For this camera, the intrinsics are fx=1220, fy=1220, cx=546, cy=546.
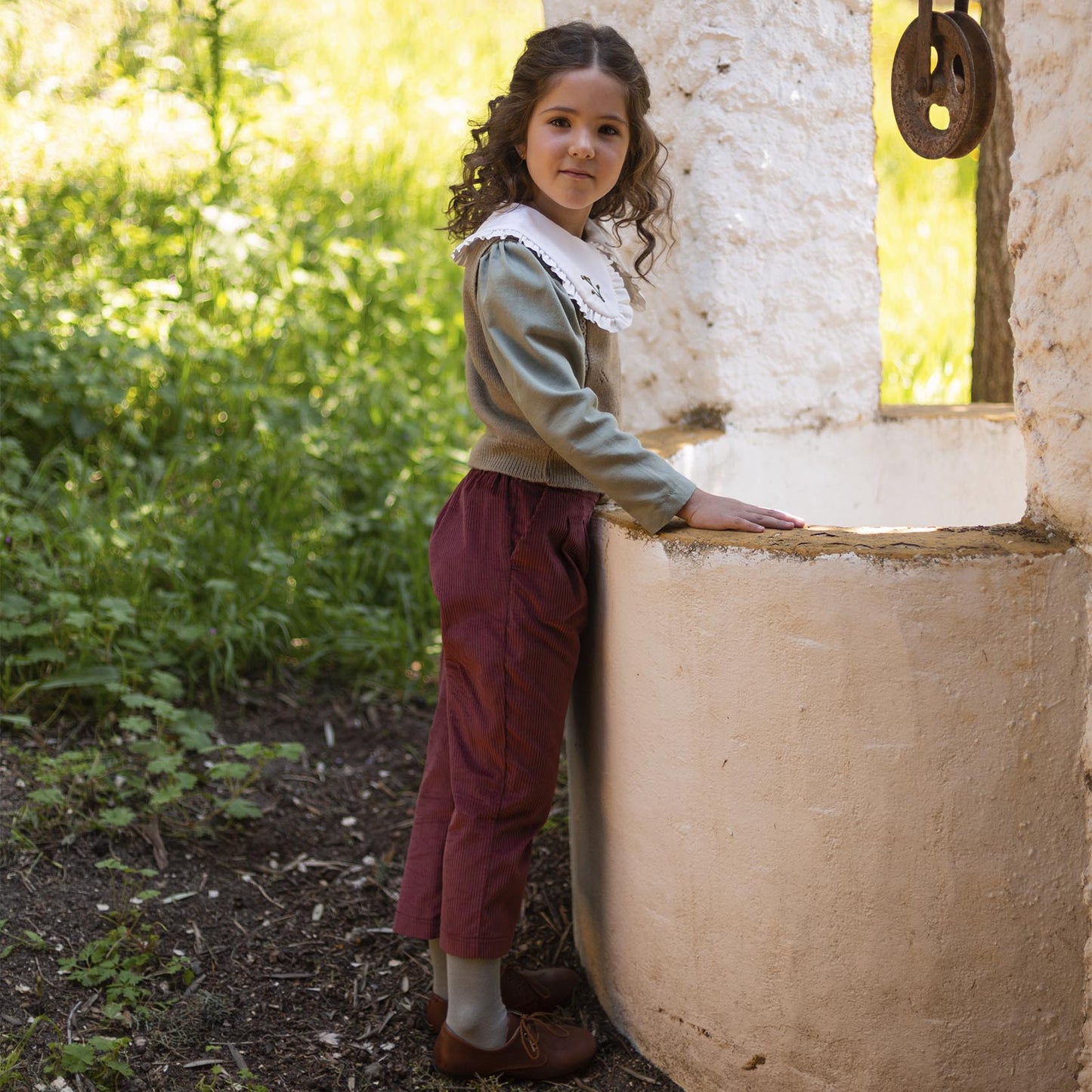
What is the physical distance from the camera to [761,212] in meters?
2.48

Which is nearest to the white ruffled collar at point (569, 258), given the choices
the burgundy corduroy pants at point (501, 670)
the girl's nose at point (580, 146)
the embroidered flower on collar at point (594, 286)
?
the embroidered flower on collar at point (594, 286)

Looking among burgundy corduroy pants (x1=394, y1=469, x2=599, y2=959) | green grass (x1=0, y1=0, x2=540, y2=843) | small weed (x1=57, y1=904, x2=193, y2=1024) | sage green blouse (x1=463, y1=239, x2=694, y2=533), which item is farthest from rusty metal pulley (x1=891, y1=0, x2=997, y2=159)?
small weed (x1=57, y1=904, x2=193, y2=1024)

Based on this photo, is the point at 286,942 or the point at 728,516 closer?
the point at 728,516

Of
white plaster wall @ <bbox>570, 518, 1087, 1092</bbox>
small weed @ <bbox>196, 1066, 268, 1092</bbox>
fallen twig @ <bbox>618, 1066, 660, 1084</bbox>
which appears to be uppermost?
white plaster wall @ <bbox>570, 518, 1087, 1092</bbox>

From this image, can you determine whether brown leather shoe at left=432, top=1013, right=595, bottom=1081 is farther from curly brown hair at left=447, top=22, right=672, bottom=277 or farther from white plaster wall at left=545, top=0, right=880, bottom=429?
curly brown hair at left=447, top=22, right=672, bottom=277

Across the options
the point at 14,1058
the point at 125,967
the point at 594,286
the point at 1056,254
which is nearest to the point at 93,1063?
the point at 14,1058

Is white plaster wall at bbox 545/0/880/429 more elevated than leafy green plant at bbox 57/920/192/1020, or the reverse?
white plaster wall at bbox 545/0/880/429

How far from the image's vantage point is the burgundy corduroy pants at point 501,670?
6.44ft

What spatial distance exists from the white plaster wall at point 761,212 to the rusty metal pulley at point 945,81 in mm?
452

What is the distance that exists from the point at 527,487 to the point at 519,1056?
96 cm

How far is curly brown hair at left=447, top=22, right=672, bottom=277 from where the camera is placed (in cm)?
191

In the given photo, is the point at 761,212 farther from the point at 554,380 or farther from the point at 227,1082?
the point at 227,1082

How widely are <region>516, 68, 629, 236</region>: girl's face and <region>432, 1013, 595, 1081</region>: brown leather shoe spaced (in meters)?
1.39

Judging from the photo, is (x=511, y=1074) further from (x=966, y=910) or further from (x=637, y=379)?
(x=637, y=379)
